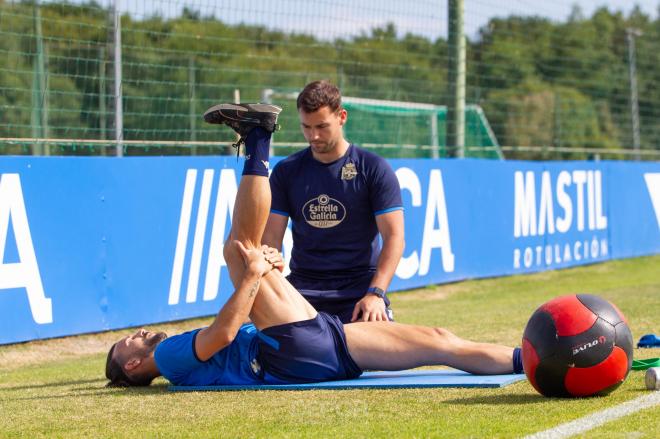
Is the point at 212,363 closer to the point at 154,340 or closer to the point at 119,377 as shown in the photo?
the point at 154,340

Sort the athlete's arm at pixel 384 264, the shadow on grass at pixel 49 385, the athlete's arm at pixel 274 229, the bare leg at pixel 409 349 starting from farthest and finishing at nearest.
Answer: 1. the shadow on grass at pixel 49 385
2. the athlete's arm at pixel 274 229
3. the athlete's arm at pixel 384 264
4. the bare leg at pixel 409 349

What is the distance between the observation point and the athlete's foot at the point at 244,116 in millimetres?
6398

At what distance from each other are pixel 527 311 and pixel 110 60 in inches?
202

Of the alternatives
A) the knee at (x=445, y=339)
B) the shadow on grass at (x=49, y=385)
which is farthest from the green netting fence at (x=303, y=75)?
the knee at (x=445, y=339)

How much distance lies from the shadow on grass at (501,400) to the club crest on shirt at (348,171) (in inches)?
77.5

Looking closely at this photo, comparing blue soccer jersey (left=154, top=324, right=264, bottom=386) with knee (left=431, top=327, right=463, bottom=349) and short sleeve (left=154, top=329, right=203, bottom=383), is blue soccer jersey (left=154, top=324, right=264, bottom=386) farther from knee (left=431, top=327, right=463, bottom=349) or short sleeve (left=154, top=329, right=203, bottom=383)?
knee (left=431, top=327, right=463, bottom=349)

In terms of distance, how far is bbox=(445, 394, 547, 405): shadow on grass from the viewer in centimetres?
Result: 591

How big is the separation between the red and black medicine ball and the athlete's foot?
6.14ft

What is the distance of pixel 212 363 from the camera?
693 centimetres

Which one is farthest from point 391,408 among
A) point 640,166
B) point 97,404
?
point 640,166

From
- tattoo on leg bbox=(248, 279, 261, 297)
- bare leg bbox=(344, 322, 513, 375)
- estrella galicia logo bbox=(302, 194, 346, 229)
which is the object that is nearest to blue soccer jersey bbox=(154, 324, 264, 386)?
tattoo on leg bbox=(248, 279, 261, 297)

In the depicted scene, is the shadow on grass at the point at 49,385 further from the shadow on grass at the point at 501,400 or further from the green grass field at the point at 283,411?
the shadow on grass at the point at 501,400

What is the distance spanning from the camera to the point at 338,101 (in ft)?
23.5

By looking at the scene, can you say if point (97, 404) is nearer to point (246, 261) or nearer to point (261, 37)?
point (246, 261)
